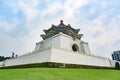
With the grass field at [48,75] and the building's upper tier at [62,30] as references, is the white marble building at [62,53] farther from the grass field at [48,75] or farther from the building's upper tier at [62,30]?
the grass field at [48,75]

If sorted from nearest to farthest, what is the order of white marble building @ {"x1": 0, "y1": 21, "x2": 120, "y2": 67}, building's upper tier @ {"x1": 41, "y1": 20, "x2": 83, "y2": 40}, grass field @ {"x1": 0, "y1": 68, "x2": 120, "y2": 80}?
grass field @ {"x1": 0, "y1": 68, "x2": 120, "y2": 80} < white marble building @ {"x1": 0, "y1": 21, "x2": 120, "y2": 67} < building's upper tier @ {"x1": 41, "y1": 20, "x2": 83, "y2": 40}

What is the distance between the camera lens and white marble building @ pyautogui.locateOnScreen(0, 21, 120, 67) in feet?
72.7

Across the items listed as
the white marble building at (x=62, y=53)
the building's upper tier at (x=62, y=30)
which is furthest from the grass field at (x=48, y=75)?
the building's upper tier at (x=62, y=30)

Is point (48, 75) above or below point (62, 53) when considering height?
below

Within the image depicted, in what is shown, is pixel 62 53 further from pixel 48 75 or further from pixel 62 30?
pixel 62 30

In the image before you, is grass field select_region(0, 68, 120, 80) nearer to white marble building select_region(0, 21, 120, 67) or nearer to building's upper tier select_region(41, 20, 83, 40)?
white marble building select_region(0, 21, 120, 67)

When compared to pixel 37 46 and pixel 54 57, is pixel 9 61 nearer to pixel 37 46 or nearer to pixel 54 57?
pixel 37 46

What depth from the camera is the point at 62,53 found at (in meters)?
22.8

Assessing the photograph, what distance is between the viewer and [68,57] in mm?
23031

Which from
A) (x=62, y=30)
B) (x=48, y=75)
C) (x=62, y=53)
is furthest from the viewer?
(x=62, y=30)

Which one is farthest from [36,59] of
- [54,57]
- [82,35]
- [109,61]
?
[82,35]

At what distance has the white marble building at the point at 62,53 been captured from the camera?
22.2 metres

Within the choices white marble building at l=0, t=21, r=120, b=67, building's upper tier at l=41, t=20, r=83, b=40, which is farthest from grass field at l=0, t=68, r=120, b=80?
building's upper tier at l=41, t=20, r=83, b=40

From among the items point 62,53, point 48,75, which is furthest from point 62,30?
point 48,75
